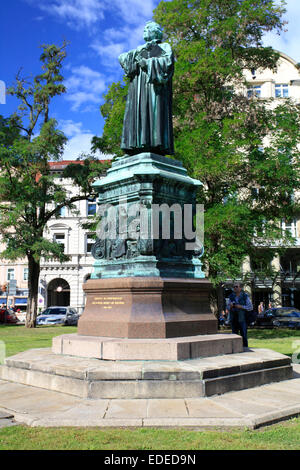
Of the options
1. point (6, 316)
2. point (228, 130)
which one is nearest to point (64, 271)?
point (6, 316)

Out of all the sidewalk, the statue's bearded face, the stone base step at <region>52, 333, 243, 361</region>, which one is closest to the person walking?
the stone base step at <region>52, 333, 243, 361</region>

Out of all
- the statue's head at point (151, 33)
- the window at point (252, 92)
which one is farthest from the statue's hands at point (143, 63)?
the window at point (252, 92)

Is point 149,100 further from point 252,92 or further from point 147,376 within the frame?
point 252,92

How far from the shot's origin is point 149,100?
8938 millimetres

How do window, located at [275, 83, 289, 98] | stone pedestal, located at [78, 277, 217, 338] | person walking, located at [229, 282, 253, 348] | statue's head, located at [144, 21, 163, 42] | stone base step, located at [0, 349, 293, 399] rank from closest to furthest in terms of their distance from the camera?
1. stone base step, located at [0, 349, 293, 399]
2. stone pedestal, located at [78, 277, 217, 338]
3. statue's head, located at [144, 21, 163, 42]
4. person walking, located at [229, 282, 253, 348]
5. window, located at [275, 83, 289, 98]

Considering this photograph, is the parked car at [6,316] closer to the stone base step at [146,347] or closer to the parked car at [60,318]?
the parked car at [60,318]

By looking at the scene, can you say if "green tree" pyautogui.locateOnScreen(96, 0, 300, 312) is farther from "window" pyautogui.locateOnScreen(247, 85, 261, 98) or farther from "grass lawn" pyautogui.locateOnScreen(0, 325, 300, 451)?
"grass lawn" pyautogui.locateOnScreen(0, 325, 300, 451)

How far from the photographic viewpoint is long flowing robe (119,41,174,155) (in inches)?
346

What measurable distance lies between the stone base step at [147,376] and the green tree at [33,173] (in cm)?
1880

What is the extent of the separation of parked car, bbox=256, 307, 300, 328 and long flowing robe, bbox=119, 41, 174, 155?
2128cm

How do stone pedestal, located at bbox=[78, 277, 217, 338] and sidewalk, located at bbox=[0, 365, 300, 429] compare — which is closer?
sidewalk, located at bbox=[0, 365, 300, 429]

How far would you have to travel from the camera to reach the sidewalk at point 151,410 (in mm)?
4785

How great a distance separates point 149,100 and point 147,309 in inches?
162

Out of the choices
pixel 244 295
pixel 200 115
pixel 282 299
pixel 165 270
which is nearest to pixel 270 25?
pixel 200 115
